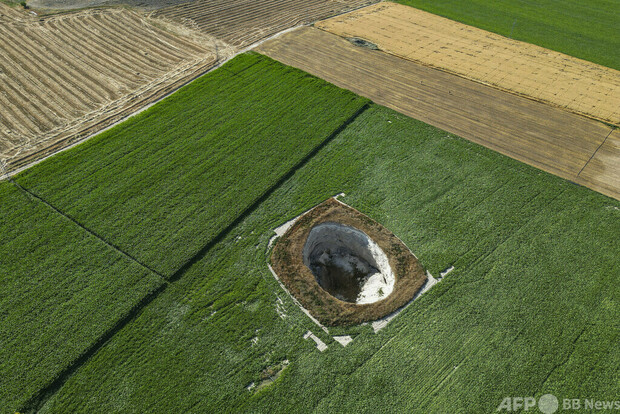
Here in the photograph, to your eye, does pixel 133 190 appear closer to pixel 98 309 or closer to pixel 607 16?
pixel 98 309

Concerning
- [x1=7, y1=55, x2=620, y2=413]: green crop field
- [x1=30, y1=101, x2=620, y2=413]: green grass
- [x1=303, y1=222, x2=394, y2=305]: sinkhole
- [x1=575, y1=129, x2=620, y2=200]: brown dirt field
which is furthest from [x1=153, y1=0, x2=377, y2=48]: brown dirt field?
[x1=575, y1=129, x2=620, y2=200]: brown dirt field

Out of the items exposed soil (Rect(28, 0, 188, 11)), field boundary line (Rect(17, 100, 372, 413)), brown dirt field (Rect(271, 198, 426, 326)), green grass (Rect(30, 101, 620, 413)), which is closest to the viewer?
field boundary line (Rect(17, 100, 372, 413))

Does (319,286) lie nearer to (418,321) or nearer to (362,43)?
(418,321)

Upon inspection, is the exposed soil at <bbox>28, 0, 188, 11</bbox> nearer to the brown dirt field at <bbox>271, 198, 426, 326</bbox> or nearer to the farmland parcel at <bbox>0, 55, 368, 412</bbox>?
the farmland parcel at <bbox>0, 55, 368, 412</bbox>

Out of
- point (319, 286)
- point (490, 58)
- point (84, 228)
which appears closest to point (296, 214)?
point (319, 286)

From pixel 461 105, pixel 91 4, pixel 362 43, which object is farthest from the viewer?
pixel 91 4

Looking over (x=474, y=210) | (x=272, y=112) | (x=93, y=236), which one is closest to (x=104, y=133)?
(x=93, y=236)

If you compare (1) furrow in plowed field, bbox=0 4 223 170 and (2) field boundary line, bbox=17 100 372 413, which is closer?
(2) field boundary line, bbox=17 100 372 413

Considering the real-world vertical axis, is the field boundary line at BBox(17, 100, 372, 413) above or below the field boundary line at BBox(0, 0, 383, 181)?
below
